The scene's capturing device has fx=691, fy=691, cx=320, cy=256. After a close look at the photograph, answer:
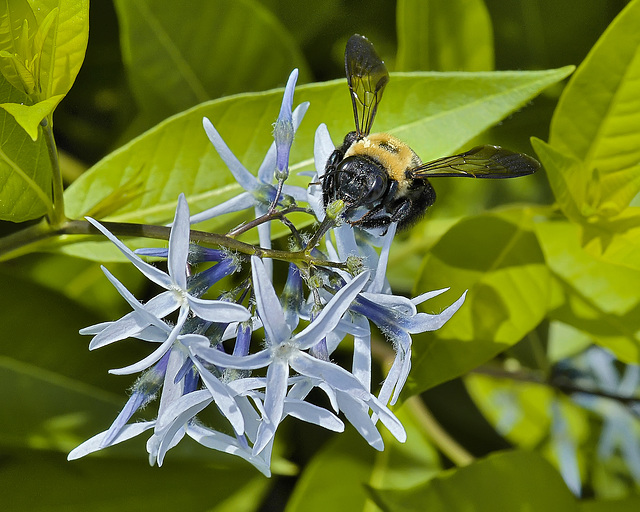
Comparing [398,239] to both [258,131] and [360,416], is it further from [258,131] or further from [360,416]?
[360,416]

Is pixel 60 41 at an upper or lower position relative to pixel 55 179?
upper

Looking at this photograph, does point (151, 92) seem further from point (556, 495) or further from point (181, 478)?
point (556, 495)

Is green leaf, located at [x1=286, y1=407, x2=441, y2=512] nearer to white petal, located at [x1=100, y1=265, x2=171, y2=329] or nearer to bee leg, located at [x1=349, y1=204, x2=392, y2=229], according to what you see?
bee leg, located at [x1=349, y1=204, x2=392, y2=229]

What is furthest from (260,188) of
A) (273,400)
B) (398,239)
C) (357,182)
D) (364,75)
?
(398,239)

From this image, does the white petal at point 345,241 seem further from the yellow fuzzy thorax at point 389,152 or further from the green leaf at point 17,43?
A: the green leaf at point 17,43

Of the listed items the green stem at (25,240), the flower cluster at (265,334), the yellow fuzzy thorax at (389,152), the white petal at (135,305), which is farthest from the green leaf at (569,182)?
the green stem at (25,240)
